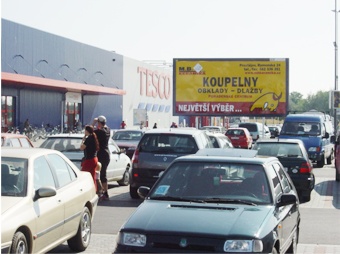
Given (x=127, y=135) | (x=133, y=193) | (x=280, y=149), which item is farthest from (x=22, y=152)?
(x=127, y=135)

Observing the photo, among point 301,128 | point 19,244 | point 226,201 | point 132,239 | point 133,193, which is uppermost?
point 301,128

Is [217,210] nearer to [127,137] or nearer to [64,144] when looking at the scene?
[64,144]

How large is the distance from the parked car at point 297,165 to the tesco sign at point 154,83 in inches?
1917

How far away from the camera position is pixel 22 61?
44.7 metres

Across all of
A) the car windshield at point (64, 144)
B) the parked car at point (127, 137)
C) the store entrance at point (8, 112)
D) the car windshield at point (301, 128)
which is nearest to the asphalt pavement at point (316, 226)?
the car windshield at point (64, 144)

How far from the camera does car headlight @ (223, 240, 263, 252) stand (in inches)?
289

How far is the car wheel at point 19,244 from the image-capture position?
783 cm

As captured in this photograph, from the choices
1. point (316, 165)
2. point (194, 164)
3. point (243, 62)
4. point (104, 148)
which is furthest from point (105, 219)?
point (243, 62)

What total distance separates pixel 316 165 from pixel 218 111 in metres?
11.9

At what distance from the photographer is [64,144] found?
18.5m

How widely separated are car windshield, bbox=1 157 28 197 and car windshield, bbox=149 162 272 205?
4.76ft

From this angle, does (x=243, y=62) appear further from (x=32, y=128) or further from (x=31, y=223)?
(x=31, y=223)

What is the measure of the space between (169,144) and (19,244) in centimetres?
907

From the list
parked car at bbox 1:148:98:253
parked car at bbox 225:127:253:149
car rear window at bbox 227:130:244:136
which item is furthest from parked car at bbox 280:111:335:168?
parked car at bbox 1:148:98:253
